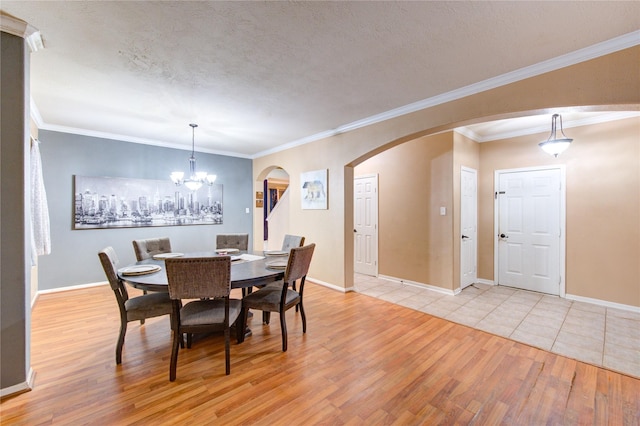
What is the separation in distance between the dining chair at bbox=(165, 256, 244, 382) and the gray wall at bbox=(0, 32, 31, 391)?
1.00 m

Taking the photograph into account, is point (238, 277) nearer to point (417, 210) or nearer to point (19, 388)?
point (19, 388)

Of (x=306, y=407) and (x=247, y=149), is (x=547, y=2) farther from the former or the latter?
(x=247, y=149)

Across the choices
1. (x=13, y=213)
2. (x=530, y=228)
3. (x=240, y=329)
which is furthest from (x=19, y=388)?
(x=530, y=228)

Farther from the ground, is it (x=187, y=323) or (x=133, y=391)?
(x=187, y=323)

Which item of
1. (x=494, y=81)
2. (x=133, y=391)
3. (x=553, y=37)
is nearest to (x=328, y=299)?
(x=133, y=391)

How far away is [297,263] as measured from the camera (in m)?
2.56

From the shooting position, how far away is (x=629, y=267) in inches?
135

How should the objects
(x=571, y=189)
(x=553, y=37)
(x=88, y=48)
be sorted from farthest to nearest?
(x=571, y=189), (x=88, y=48), (x=553, y=37)

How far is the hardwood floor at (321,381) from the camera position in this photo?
1.71 meters

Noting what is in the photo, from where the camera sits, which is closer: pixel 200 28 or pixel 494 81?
pixel 200 28

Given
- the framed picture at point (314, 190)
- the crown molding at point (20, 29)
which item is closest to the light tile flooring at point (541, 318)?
the framed picture at point (314, 190)

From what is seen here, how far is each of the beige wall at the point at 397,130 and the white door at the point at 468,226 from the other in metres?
1.60

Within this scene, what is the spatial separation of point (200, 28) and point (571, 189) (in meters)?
5.00

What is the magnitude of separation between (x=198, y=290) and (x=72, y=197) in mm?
3765
